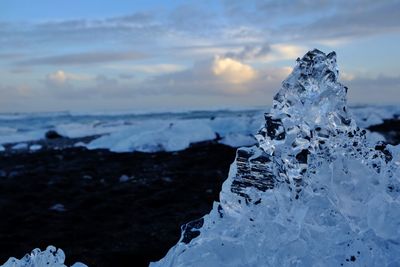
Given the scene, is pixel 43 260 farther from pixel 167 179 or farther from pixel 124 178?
pixel 124 178

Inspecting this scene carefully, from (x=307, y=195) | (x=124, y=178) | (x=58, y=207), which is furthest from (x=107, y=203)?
(x=307, y=195)

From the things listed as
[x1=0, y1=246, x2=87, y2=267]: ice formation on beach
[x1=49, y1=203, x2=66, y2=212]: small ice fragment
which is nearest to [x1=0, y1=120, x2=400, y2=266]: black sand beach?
[x1=49, y1=203, x2=66, y2=212]: small ice fragment

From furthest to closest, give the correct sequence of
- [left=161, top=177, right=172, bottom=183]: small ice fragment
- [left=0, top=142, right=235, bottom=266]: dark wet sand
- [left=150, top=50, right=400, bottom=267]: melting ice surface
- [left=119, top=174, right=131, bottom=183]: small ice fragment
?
[left=119, top=174, right=131, bottom=183]: small ice fragment < [left=161, top=177, right=172, bottom=183]: small ice fragment < [left=0, top=142, right=235, bottom=266]: dark wet sand < [left=150, top=50, right=400, bottom=267]: melting ice surface

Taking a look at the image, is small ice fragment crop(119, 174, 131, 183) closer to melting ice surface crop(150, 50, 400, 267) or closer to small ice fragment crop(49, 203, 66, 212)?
small ice fragment crop(49, 203, 66, 212)

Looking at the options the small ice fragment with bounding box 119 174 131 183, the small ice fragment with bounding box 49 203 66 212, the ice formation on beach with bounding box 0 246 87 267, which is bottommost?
the small ice fragment with bounding box 119 174 131 183

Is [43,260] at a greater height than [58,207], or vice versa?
[43,260]

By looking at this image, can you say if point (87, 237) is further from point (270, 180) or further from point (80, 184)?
point (80, 184)
